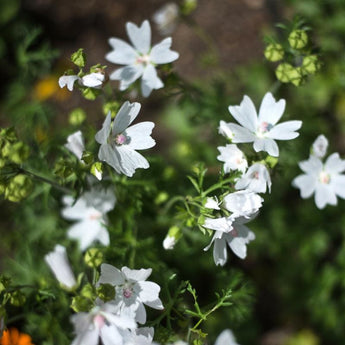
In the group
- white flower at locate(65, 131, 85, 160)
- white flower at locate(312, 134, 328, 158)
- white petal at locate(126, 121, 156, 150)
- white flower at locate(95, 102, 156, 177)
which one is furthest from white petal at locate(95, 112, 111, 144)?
white flower at locate(312, 134, 328, 158)

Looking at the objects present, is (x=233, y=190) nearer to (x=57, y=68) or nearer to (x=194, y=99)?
(x=194, y=99)

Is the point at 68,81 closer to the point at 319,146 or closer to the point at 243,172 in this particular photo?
the point at 243,172

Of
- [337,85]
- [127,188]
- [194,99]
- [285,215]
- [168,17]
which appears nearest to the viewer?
[127,188]

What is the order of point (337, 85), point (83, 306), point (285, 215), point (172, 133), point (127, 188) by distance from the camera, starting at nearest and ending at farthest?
point (83, 306) → point (127, 188) → point (285, 215) → point (337, 85) → point (172, 133)

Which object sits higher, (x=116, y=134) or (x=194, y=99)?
(x=116, y=134)

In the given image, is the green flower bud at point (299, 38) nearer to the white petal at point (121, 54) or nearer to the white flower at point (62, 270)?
the white petal at point (121, 54)

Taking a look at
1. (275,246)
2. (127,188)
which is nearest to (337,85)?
(275,246)

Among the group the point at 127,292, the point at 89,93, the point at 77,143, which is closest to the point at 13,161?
the point at 77,143
